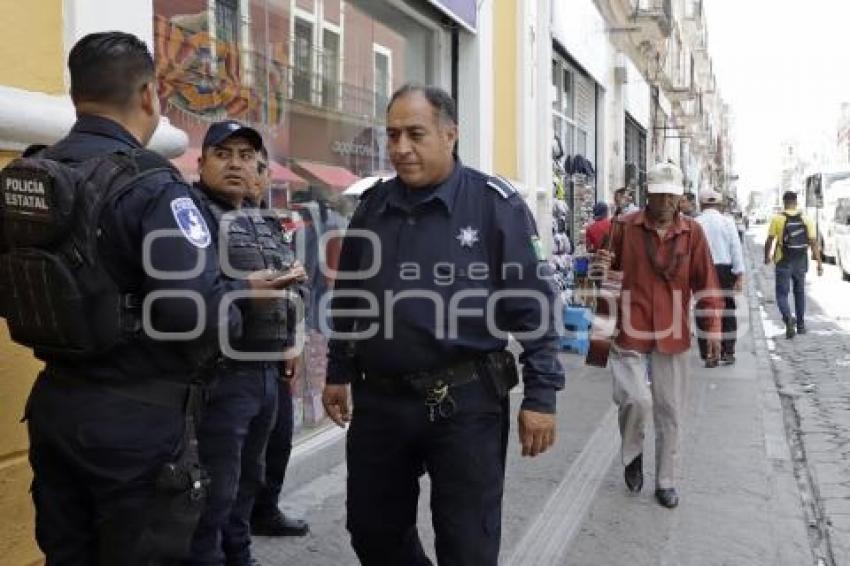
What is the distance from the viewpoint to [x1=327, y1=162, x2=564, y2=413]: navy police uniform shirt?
2928 millimetres

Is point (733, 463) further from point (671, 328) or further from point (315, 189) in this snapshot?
point (315, 189)

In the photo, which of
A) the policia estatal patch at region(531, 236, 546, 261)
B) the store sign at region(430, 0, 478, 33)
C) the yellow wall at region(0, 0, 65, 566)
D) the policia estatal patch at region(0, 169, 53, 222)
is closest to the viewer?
the policia estatal patch at region(0, 169, 53, 222)

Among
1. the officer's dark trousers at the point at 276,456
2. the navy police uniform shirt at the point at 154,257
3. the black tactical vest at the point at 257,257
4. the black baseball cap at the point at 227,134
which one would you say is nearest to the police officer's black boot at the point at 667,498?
the officer's dark trousers at the point at 276,456

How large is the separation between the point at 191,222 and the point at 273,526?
2544 mm

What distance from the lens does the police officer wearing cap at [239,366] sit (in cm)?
323

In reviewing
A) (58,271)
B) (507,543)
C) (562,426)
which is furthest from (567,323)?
(58,271)

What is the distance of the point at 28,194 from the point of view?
2205 mm

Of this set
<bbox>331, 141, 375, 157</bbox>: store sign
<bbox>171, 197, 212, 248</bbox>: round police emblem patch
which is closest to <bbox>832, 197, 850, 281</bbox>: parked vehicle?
<bbox>331, 141, 375, 157</bbox>: store sign

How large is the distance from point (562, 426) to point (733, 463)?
54.4 inches

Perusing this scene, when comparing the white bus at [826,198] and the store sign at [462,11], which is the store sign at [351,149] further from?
the white bus at [826,198]

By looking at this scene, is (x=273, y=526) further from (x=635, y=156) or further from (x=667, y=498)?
(x=635, y=156)

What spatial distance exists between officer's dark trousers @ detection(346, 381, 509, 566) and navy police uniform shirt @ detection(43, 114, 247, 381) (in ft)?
2.62

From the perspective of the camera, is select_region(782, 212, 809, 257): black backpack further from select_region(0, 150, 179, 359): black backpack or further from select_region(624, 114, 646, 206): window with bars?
select_region(0, 150, 179, 359): black backpack

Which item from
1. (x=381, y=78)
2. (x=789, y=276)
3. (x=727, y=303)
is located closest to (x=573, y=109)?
→ (x=789, y=276)
